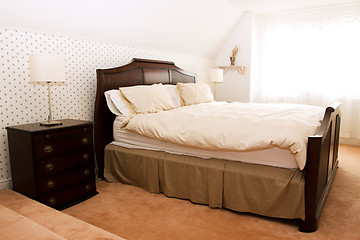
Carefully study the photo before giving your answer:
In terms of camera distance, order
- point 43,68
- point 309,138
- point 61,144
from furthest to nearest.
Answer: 1. point 61,144
2. point 43,68
3. point 309,138

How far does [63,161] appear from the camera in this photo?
2277 mm

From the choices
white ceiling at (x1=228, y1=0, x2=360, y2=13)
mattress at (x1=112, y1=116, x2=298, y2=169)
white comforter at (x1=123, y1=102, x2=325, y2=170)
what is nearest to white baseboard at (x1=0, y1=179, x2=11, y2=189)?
mattress at (x1=112, y1=116, x2=298, y2=169)

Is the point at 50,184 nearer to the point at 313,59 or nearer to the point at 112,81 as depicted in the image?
the point at 112,81

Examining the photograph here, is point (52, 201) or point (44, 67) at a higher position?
point (44, 67)

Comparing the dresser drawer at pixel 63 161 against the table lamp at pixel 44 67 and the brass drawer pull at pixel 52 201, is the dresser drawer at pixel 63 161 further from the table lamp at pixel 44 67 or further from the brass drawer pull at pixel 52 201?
the table lamp at pixel 44 67

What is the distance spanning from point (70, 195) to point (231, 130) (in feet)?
4.79

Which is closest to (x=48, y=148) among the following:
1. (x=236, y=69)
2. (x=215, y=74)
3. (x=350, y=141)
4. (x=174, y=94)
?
(x=174, y=94)

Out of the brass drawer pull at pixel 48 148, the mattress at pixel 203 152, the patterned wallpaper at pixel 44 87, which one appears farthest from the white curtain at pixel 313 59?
the brass drawer pull at pixel 48 148

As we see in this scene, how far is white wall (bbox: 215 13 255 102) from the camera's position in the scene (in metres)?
5.16

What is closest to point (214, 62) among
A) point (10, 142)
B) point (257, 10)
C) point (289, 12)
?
point (257, 10)

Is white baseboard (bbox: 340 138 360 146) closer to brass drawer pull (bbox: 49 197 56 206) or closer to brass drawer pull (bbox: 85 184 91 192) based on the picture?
brass drawer pull (bbox: 85 184 91 192)

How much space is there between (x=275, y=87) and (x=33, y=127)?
13.9ft

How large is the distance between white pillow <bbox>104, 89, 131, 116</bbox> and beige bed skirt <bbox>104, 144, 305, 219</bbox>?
1.24 ft

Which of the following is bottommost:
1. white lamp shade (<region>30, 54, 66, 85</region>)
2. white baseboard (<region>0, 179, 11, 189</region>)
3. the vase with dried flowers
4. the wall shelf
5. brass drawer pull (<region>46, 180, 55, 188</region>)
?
white baseboard (<region>0, 179, 11, 189</region>)
